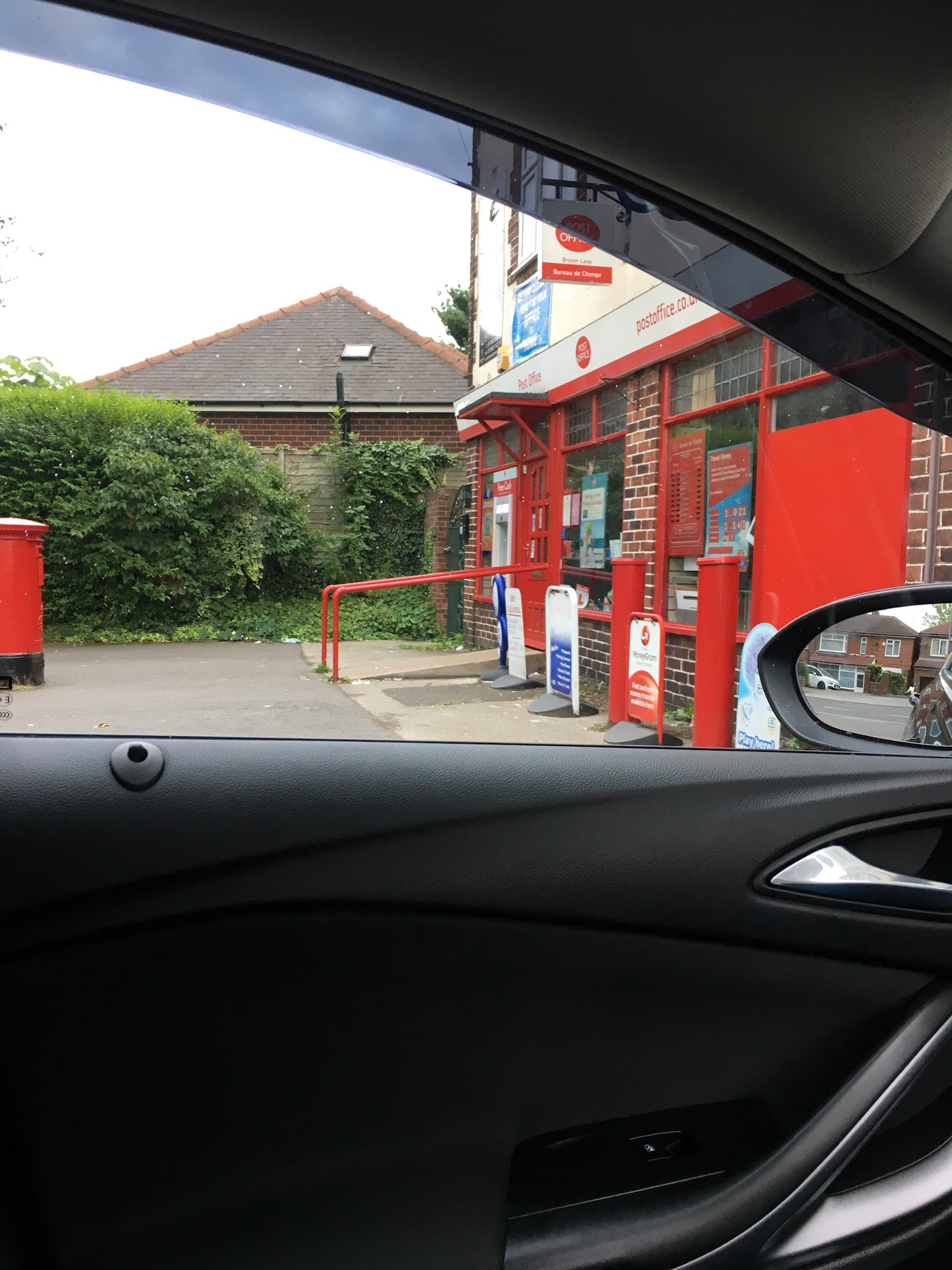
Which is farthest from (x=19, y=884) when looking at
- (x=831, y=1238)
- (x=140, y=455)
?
(x=831, y=1238)

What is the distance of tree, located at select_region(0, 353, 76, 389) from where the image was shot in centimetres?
155

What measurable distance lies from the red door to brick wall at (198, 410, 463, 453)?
21 cm

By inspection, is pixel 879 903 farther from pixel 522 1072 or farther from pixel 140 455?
pixel 140 455

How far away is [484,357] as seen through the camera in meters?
1.79

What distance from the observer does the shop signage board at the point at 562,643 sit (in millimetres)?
2088

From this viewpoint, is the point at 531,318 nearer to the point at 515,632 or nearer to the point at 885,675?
the point at 515,632

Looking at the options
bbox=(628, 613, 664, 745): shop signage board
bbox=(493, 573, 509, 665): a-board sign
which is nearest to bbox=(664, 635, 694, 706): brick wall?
bbox=(628, 613, 664, 745): shop signage board

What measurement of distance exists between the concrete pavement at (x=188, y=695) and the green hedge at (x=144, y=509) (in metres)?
0.07

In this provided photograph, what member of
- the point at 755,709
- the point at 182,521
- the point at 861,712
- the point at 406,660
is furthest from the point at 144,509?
the point at 861,712

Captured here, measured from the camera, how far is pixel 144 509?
182 cm

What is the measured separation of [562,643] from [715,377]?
2.20 feet

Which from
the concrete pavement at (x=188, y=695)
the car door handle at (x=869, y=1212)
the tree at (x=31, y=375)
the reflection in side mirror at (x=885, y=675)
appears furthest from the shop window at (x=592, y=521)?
the car door handle at (x=869, y=1212)

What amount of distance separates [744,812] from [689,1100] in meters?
0.49

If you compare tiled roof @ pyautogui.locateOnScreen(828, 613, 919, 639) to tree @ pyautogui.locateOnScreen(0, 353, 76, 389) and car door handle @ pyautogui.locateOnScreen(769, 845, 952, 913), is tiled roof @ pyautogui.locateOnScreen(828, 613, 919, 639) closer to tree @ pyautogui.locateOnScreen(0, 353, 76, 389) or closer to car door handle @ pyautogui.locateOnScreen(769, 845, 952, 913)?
car door handle @ pyautogui.locateOnScreen(769, 845, 952, 913)
